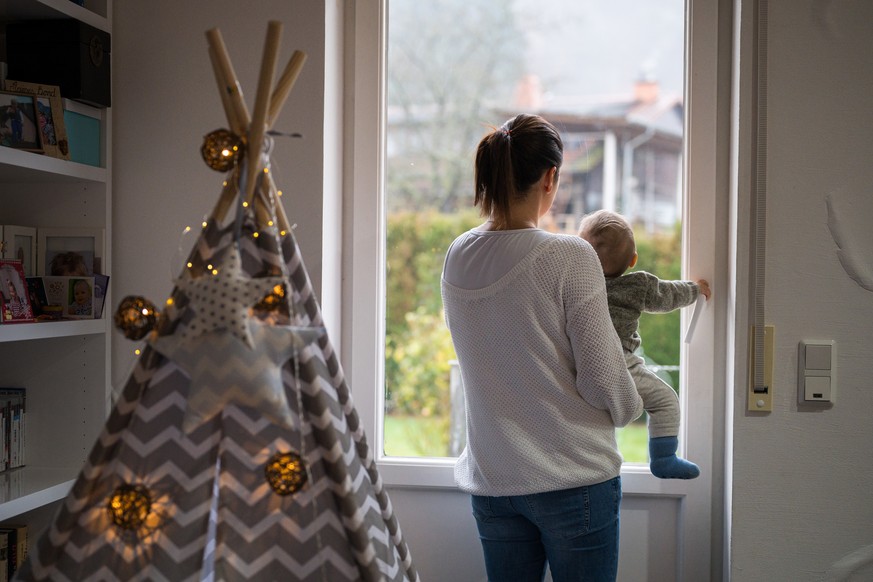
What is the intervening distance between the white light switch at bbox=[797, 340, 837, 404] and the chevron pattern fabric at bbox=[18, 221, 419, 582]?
3.36ft

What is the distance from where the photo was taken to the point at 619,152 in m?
2.10

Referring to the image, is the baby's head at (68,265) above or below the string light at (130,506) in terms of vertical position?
above

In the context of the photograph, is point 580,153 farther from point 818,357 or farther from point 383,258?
point 818,357

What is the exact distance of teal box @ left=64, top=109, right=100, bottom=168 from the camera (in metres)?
1.91

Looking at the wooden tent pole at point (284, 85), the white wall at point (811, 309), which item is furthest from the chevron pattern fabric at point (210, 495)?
the white wall at point (811, 309)

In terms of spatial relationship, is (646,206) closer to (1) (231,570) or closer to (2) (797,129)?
(2) (797,129)

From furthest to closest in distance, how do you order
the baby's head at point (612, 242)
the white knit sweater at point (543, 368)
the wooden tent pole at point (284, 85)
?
1. the baby's head at point (612, 242)
2. the white knit sweater at point (543, 368)
3. the wooden tent pole at point (284, 85)

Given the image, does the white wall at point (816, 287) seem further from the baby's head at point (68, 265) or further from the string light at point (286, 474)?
the baby's head at point (68, 265)

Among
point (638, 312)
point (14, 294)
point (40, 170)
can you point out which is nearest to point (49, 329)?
point (14, 294)

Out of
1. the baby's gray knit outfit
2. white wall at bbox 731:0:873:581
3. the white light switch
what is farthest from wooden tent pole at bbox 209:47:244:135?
the white light switch

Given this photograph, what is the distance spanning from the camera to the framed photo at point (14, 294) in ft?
5.93

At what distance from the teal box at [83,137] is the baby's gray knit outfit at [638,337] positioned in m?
1.26

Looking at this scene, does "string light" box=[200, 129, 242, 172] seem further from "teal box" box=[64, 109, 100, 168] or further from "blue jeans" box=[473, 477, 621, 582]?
"blue jeans" box=[473, 477, 621, 582]

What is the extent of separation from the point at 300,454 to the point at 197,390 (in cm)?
19
